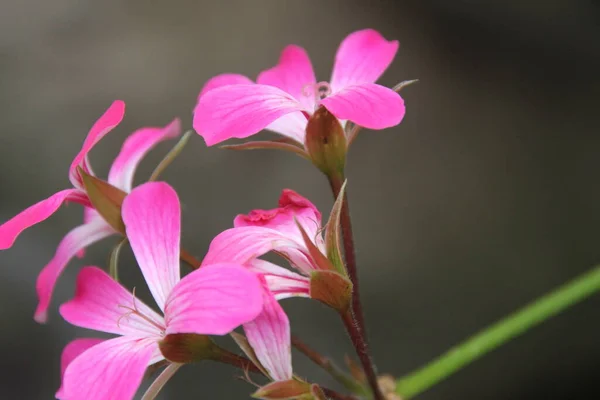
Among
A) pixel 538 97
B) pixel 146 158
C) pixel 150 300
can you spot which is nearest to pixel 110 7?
pixel 146 158

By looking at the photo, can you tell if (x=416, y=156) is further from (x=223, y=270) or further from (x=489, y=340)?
(x=223, y=270)

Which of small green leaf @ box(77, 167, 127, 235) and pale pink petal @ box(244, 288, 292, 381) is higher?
small green leaf @ box(77, 167, 127, 235)

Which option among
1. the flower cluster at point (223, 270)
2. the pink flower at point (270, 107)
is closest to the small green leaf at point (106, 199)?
the flower cluster at point (223, 270)

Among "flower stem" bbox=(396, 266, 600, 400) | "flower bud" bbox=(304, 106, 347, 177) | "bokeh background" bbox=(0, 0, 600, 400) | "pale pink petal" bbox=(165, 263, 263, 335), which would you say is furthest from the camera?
"bokeh background" bbox=(0, 0, 600, 400)

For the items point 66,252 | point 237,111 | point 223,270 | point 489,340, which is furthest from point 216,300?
point 489,340

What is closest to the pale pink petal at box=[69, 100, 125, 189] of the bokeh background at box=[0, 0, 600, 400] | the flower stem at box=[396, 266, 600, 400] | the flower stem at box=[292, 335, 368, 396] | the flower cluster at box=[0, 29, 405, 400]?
the flower cluster at box=[0, 29, 405, 400]

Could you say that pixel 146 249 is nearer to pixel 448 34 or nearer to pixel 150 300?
pixel 150 300

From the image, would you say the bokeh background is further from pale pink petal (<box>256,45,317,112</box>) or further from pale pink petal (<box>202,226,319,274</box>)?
pale pink petal (<box>202,226,319,274</box>)
